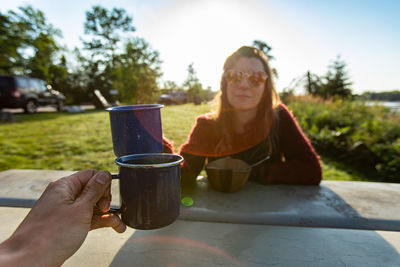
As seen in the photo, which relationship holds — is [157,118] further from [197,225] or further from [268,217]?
[268,217]

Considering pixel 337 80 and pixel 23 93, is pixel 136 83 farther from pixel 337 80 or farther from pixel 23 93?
pixel 337 80

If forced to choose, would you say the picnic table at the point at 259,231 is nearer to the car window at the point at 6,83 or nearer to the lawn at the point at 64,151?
the lawn at the point at 64,151

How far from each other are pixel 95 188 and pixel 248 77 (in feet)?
4.69

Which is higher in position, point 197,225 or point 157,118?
point 157,118

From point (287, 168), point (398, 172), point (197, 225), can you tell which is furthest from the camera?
point (398, 172)

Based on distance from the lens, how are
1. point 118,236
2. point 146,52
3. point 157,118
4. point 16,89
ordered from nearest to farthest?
point 157,118, point 118,236, point 16,89, point 146,52

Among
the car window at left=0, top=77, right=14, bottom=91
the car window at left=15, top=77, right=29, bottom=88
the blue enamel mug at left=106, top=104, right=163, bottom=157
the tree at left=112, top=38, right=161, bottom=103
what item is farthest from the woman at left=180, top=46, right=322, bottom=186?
the tree at left=112, top=38, right=161, bottom=103

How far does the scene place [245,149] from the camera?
2047 mm

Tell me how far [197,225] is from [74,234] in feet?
2.31

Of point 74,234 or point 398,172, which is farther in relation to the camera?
point 398,172

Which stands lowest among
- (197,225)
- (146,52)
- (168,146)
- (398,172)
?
(398,172)

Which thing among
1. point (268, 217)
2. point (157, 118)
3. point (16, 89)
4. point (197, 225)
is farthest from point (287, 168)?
point (16, 89)

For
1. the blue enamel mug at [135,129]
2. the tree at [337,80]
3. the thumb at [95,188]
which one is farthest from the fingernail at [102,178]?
the tree at [337,80]

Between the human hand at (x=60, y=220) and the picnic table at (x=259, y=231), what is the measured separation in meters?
0.31
